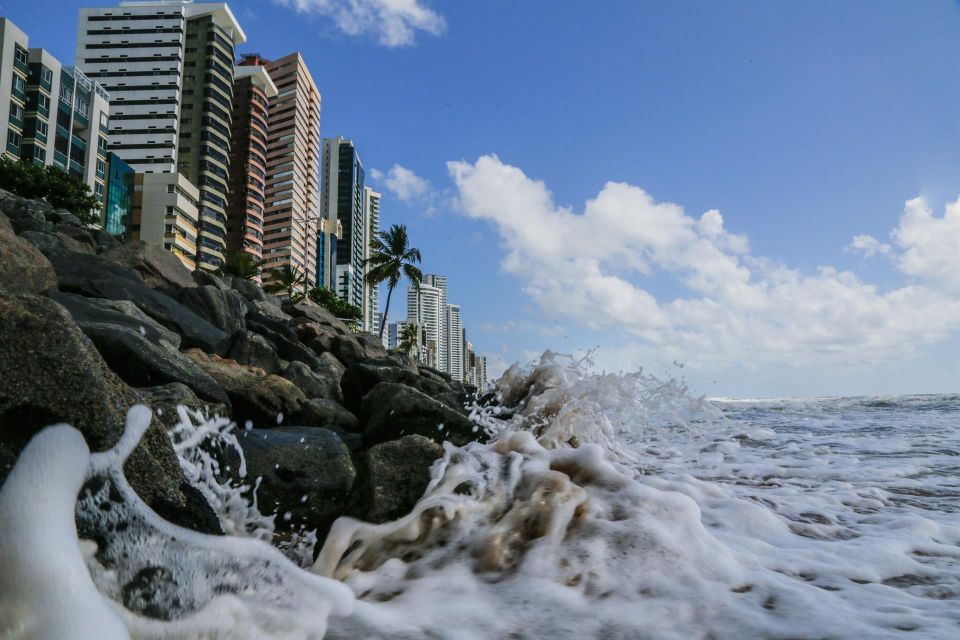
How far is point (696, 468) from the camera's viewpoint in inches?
225

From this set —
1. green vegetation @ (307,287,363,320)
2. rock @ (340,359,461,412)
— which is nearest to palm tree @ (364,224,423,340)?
green vegetation @ (307,287,363,320)

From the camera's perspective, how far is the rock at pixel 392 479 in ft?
10.5

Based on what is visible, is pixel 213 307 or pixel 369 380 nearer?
pixel 369 380

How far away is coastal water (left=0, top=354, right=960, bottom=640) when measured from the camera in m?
2.12

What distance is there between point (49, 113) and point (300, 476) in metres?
67.7

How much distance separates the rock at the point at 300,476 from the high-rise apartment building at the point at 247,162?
8645cm

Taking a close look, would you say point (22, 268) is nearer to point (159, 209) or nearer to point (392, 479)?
point (392, 479)

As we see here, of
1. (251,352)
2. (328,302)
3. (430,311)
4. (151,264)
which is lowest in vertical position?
(251,352)

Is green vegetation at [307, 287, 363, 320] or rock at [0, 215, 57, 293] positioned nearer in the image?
rock at [0, 215, 57, 293]

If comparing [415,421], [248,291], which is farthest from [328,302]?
[415,421]

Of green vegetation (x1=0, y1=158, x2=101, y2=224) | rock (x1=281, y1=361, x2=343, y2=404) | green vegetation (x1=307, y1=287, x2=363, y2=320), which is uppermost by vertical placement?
green vegetation (x1=0, y1=158, x2=101, y2=224)

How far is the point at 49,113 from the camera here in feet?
180

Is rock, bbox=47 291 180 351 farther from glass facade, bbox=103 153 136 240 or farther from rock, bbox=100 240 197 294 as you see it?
glass facade, bbox=103 153 136 240

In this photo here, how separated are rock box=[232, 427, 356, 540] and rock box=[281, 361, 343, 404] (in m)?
4.60
